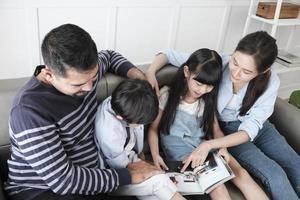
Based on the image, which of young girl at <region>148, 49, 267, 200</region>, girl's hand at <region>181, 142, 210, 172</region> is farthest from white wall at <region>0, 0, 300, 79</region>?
girl's hand at <region>181, 142, 210, 172</region>

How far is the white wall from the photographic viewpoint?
1.88 metres

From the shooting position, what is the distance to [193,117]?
1.42 metres

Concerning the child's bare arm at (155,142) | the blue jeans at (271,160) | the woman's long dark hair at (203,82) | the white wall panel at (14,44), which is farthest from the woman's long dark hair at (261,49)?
the white wall panel at (14,44)

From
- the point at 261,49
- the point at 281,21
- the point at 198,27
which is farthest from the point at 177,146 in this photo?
the point at 281,21

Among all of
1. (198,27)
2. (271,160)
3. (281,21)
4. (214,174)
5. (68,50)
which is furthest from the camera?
(198,27)

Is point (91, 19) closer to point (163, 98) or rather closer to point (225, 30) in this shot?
point (163, 98)

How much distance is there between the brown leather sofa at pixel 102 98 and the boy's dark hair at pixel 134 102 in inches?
8.7

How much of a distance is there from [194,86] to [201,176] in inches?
15.0

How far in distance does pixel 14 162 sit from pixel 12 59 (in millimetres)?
1140

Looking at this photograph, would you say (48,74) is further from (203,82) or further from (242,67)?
(242,67)

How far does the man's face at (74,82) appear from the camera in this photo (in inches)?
34.6

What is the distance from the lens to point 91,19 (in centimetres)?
208

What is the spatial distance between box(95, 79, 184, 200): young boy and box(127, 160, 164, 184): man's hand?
0.02 m

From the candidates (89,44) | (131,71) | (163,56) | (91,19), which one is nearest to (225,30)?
(91,19)
